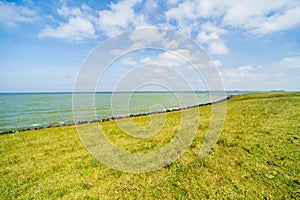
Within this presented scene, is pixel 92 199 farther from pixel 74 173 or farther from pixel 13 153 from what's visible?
pixel 13 153

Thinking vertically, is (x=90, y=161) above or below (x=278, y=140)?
below

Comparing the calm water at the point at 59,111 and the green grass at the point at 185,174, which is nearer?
the green grass at the point at 185,174

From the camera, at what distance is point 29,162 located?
11.0 m

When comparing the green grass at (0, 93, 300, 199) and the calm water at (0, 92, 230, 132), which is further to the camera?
the calm water at (0, 92, 230, 132)

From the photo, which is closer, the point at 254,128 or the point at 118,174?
the point at 118,174

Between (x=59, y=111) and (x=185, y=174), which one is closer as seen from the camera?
(x=185, y=174)

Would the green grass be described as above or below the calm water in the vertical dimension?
above

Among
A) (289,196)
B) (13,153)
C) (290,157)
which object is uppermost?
(290,157)

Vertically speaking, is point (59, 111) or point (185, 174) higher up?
point (185, 174)

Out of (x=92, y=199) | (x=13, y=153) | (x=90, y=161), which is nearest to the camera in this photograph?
(x=92, y=199)

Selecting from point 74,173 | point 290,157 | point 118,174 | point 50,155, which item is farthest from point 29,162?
point 290,157

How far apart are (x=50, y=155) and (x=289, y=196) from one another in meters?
12.7

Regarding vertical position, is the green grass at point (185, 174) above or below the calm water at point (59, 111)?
above

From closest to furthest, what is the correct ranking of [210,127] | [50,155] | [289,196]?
[289,196] → [50,155] → [210,127]
